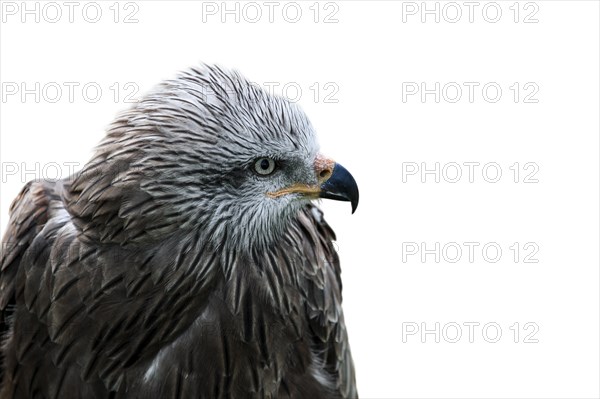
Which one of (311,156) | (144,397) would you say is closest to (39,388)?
(144,397)

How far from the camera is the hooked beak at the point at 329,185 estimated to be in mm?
4836

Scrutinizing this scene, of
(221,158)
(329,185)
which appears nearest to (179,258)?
(221,158)

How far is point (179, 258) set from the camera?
15.8ft

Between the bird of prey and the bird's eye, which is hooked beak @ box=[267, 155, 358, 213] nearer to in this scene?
the bird of prey

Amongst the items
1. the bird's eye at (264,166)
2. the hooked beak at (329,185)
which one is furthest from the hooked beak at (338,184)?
the bird's eye at (264,166)

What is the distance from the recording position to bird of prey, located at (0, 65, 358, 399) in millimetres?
4676

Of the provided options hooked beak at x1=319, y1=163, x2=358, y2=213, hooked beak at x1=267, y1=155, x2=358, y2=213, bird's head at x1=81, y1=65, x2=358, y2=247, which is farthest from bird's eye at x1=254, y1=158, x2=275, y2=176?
hooked beak at x1=319, y1=163, x2=358, y2=213

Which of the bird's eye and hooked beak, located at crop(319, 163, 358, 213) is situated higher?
the bird's eye

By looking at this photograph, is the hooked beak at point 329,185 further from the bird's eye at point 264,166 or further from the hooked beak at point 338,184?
the bird's eye at point 264,166

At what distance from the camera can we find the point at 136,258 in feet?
15.9

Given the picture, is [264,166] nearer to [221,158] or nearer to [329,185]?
[221,158]

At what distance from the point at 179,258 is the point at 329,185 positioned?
938mm

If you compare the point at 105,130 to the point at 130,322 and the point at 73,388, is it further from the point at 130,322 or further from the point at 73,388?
the point at 73,388

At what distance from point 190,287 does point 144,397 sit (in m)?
0.84
